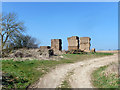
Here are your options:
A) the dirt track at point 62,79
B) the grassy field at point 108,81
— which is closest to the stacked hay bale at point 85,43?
the dirt track at point 62,79

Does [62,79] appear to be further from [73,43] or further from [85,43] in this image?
[85,43]

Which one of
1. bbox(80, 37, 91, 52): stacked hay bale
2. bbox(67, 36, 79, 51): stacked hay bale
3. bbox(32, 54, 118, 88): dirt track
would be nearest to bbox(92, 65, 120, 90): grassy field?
bbox(32, 54, 118, 88): dirt track

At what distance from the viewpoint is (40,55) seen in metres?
21.4

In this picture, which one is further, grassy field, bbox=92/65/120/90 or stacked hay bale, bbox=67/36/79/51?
stacked hay bale, bbox=67/36/79/51

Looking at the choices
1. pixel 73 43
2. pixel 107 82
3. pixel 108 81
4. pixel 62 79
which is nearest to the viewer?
pixel 107 82

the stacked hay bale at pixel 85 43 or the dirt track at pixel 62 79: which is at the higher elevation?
the stacked hay bale at pixel 85 43

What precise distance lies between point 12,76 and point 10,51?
524 inches

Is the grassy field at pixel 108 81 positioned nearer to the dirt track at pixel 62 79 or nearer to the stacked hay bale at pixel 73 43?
the dirt track at pixel 62 79

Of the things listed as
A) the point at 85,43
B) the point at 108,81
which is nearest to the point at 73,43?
the point at 85,43

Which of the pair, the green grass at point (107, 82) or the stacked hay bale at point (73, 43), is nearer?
the green grass at point (107, 82)

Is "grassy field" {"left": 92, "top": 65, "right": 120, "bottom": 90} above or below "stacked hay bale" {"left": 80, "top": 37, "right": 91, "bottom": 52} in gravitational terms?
below

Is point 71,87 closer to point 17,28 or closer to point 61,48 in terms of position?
point 17,28

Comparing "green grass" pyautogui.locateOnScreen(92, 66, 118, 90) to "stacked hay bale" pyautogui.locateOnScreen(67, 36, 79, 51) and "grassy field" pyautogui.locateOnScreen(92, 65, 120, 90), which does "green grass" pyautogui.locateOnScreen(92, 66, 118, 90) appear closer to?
"grassy field" pyautogui.locateOnScreen(92, 65, 120, 90)

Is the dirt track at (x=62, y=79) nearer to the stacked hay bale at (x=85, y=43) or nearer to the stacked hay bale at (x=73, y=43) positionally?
the stacked hay bale at (x=73, y=43)
